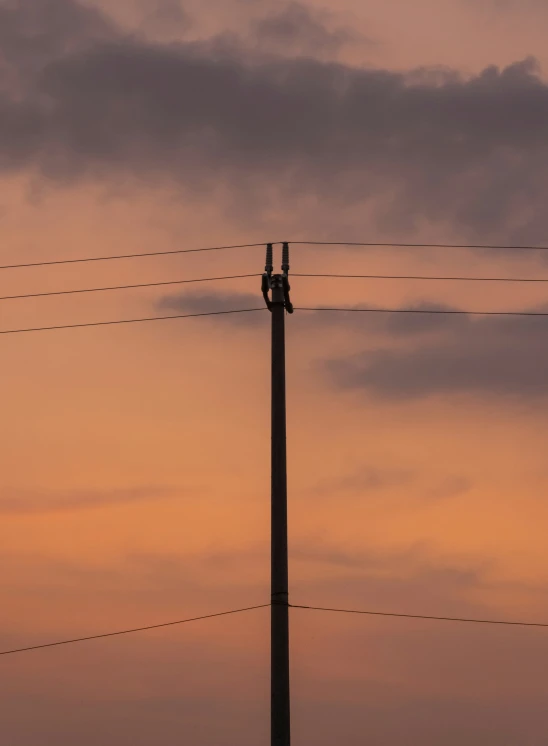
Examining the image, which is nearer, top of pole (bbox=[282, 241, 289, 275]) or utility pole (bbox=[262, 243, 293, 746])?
utility pole (bbox=[262, 243, 293, 746])

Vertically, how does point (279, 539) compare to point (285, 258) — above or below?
below

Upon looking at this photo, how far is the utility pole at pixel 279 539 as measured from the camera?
27.7 m

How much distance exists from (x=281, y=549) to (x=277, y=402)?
300 cm

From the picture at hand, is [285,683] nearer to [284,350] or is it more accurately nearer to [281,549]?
[281,549]

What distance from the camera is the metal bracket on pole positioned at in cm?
2989

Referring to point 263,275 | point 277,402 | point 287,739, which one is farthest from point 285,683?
point 263,275

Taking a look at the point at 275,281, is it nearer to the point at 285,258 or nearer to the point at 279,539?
the point at 285,258

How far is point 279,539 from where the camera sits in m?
28.2

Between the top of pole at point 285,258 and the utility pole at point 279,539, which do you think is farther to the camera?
the top of pole at point 285,258

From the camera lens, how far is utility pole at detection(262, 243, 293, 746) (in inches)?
1092

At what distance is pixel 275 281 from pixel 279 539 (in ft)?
17.5

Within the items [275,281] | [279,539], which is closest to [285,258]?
[275,281]

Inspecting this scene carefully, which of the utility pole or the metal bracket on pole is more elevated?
the metal bracket on pole

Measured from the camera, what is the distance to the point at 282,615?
27797mm
